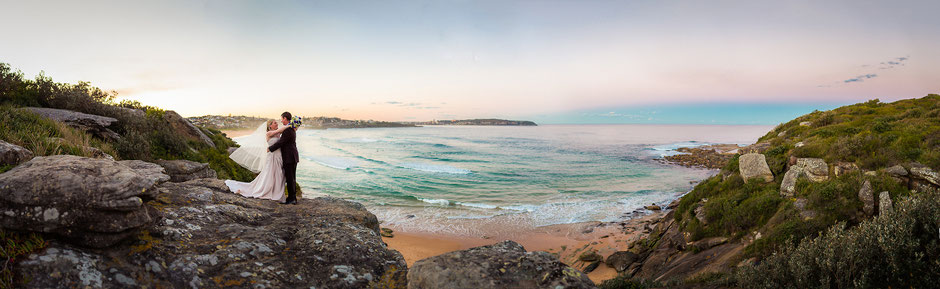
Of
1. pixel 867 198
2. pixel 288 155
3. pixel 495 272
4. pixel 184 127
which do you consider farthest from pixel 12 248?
pixel 184 127

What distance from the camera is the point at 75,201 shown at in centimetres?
352

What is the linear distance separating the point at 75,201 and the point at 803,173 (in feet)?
43.6

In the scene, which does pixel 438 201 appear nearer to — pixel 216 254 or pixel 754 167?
pixel 754 167

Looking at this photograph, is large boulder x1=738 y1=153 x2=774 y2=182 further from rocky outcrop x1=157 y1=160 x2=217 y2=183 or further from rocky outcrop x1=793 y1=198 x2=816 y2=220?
rocky outcrop x1=157 y1=160 x2=217 y2=183

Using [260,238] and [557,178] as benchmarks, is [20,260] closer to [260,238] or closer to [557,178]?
[260,238]

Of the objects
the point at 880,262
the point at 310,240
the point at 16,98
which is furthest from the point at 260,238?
the point at 16,98

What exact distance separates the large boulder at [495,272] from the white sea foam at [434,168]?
29110mm

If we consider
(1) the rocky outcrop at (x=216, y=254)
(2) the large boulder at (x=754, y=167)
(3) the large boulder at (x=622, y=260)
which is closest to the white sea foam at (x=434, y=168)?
(3) the large boulder at (x=622, y=260)

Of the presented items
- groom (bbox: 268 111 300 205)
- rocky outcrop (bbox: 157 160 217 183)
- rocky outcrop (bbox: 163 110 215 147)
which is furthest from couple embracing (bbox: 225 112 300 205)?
rocky outcrop (bbox: 163 110 215 147)

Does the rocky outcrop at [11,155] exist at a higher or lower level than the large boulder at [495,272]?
higher

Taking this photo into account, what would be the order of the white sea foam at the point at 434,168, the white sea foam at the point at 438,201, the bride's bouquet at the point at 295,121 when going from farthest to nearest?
1. the white sea foam at the point at 434,168
2. the white sea foam at the point at 438,201
3. the bride's bouquet at the point at 295,121

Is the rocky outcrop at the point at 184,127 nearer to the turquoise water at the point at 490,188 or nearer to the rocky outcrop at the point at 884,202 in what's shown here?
the turquoise water at the point at 490,188

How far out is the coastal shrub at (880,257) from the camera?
4.01 meters

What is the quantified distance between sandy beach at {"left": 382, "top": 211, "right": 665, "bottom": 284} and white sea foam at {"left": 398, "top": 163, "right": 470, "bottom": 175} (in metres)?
17.6
